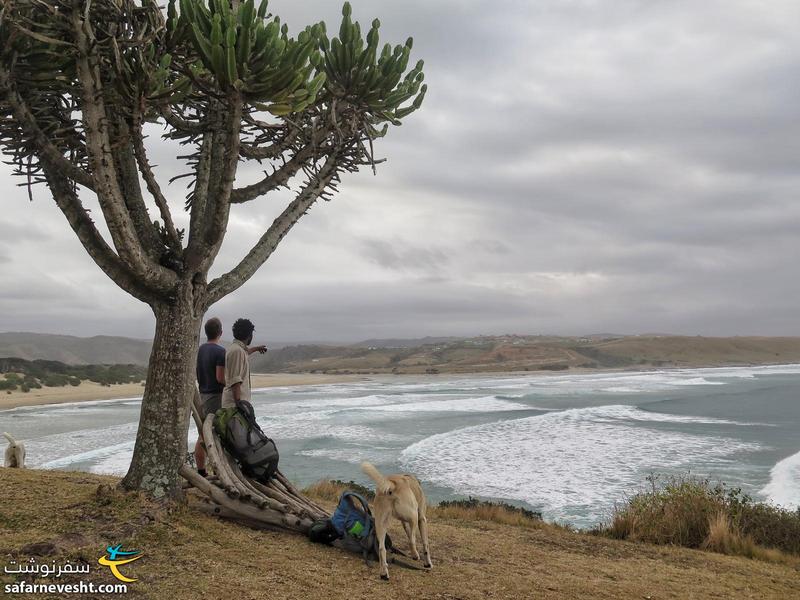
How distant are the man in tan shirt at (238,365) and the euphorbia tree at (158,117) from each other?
0.43 m

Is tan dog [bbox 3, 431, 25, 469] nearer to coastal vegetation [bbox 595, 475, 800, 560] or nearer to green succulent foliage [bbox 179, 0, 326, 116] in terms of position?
green succulent foliage [bbox 179, 0, 326, 116]

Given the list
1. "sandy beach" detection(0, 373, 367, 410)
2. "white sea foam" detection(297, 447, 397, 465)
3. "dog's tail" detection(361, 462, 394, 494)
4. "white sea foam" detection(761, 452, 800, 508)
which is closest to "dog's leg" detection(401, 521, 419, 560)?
"dog's tail" detection(361, 462, 394, 494)

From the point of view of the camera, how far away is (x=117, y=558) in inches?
184

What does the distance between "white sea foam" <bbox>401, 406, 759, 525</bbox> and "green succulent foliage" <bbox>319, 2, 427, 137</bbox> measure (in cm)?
851

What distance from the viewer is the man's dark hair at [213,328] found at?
724 cm

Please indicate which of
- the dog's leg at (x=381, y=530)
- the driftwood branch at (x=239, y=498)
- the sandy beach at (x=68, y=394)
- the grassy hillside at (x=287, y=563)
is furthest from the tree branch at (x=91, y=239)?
the sandy beach at (x=68, y=394)

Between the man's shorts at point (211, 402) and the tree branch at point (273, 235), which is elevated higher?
the tree branch at point (273, 235)

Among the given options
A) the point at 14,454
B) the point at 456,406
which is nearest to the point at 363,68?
the point at 14,454

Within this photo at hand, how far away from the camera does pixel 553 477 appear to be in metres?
15.2

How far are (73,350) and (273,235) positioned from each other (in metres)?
199

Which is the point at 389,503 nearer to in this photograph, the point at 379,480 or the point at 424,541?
the point at 379,480

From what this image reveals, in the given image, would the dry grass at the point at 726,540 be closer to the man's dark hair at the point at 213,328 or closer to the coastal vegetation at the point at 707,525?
the coastal vegetation at the point at 707,525

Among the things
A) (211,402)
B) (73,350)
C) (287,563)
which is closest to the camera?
(287,563)

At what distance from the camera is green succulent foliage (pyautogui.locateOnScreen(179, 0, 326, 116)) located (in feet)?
A: 17.8
